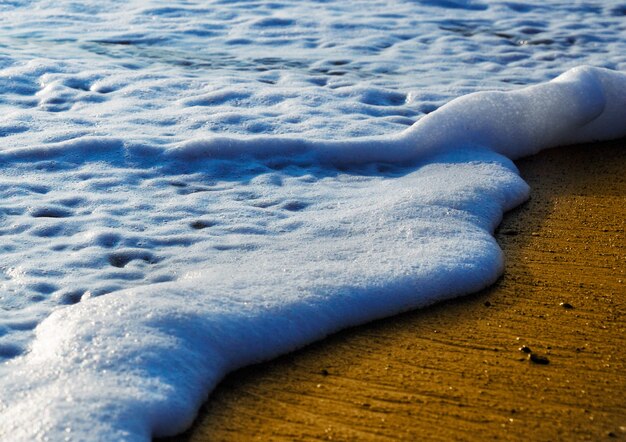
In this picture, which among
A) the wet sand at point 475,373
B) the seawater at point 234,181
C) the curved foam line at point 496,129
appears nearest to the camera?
the wet sand at point 475,373

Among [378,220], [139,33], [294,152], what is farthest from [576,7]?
[378,220]

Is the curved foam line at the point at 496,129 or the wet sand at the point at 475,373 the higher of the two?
the wet sand at the point at 475,373

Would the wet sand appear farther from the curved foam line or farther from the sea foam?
the curved foam line

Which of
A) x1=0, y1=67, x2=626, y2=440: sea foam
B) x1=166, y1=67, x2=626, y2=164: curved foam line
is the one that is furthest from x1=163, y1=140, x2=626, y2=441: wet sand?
x1=166, y1=67, x2=626, y2=164: curved foam line

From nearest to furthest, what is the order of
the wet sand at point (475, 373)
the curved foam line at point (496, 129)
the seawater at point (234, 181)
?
the wet sand at point (475, 373)
the seawater at point (234, 181)
the curved foam line at point (496, 129)

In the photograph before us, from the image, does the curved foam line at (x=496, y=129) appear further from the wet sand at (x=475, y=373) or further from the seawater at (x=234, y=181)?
the wet sand at (x=475, y=373)

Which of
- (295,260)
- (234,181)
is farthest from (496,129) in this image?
(295,260)

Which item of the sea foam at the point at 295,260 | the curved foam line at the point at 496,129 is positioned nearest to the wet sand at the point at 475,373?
the sea foam at the point at 295,260
